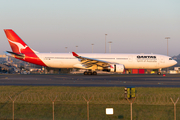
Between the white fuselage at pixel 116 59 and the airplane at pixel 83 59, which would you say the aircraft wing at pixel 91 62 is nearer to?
the airplane at pixel 83 59

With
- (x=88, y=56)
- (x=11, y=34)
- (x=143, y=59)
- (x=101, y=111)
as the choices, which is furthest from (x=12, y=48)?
(x=101, y=111)

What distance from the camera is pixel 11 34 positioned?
4212 cm

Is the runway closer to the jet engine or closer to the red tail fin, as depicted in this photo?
the jet engine

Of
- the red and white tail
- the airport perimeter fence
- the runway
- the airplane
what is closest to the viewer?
the airport perimeter fence

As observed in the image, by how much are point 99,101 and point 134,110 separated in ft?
9.74

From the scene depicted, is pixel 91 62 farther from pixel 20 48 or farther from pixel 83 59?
pixel 20 48

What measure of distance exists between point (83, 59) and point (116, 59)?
694 cm

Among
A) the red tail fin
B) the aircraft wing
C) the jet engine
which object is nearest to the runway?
the jet engine

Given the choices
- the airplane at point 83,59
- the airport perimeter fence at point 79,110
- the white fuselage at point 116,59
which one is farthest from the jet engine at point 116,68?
the airport perimeter fence at point 79,110

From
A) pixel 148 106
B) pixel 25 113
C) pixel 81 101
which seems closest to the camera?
pixel 25 113

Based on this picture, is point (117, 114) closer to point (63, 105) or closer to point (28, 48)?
point (63, 105)

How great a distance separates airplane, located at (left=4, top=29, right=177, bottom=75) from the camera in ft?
135

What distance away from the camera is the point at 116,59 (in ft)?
143

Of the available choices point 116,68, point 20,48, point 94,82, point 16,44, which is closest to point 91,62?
point 116,68
